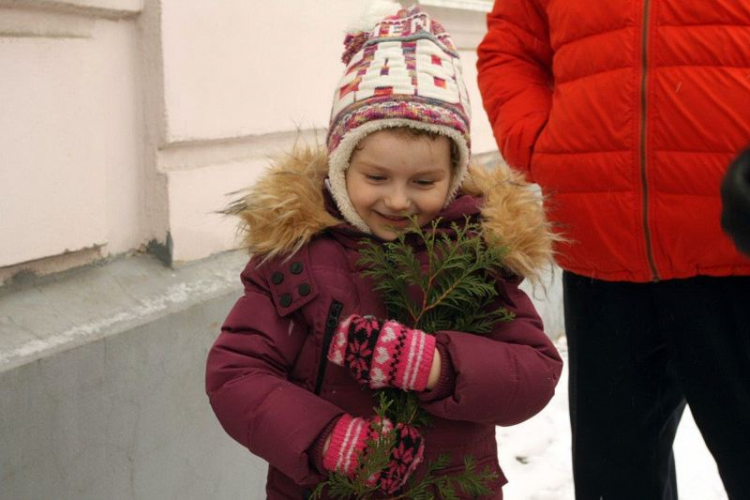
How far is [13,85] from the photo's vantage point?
231 cm

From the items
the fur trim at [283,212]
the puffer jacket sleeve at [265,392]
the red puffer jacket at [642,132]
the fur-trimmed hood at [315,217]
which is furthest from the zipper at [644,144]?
the puffer jacket sleeve at [265,392]

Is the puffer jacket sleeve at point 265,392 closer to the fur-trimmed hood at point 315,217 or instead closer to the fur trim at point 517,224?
A: the fur-trimmed hood at point 315,217

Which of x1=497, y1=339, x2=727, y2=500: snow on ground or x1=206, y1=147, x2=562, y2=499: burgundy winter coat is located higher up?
x1=206, y1=147, x2=562, y2=499: burgundy winter coat

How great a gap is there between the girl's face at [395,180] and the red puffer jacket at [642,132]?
18.5 inches

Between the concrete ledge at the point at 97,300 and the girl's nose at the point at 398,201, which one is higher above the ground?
the girl's nose at the point at 398,201

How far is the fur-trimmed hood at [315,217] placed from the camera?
1872 millimetres

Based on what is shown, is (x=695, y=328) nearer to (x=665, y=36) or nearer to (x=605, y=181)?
(x=605, y=181)

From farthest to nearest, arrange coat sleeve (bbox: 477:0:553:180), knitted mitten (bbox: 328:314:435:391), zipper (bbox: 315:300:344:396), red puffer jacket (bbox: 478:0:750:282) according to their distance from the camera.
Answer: coat sleeve (bbox: 477:0:553:180) → red puffer jacket (bbox: 478:0:750:282) → zipper (bbox: 315:300:344:396) → knitted mitten (bbox: 328:314:435:391)

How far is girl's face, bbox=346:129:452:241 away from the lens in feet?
6.12

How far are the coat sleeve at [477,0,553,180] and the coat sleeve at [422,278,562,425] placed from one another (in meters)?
0.62

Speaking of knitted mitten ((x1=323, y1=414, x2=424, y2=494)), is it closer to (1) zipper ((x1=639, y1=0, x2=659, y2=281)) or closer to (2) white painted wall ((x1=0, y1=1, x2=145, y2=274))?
(1) zipper ((x1=639, y1=0, x2=659, y2=281))

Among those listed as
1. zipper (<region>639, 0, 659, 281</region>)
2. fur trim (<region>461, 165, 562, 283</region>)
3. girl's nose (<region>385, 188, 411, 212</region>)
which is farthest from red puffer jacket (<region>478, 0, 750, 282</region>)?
girl's nose (<region>385, 188, 411, 212</region>)

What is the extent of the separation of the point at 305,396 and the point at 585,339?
95 centimetres

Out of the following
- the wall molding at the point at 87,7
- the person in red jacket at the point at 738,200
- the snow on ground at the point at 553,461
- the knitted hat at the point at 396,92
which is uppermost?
the wall molding at the point at 87,7
